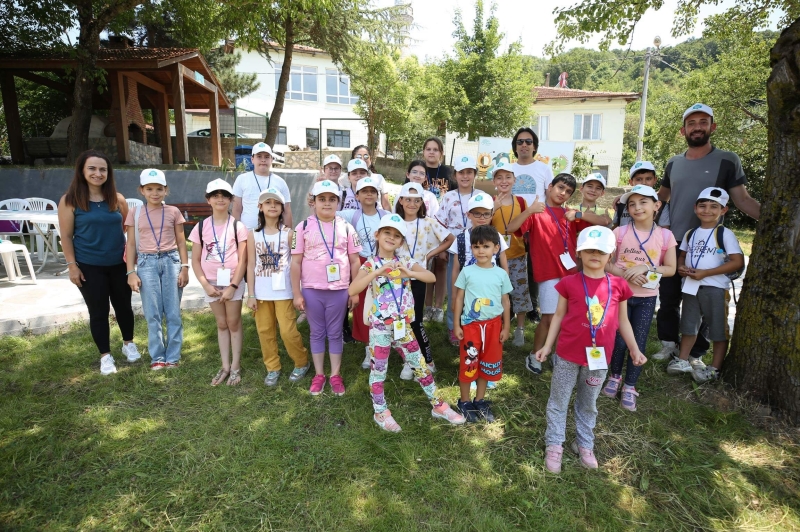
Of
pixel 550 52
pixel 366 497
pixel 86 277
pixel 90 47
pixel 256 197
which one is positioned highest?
pixel 90 47

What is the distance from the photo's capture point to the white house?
26438 millimetres

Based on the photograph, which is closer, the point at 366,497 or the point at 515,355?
the point at 366,497

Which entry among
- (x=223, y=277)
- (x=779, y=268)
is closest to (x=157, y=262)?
(x=223, y=277)

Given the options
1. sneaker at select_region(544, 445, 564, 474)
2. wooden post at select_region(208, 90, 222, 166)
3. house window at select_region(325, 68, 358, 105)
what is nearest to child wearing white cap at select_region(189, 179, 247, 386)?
sneaker at select_region(544, 445, 564, 474)

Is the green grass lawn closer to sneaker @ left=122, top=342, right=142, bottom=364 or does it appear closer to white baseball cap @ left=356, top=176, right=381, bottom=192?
sneaker @ left=122, top=342, right=142, bottom=364

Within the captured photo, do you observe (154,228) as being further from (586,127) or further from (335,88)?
(335,88)

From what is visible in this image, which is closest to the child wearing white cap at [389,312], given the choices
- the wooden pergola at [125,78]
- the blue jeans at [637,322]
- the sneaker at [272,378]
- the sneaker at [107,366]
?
the sneaker at [272,378]

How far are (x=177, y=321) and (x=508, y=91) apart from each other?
18.4 m

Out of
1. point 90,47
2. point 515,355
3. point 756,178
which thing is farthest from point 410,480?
point 756,178

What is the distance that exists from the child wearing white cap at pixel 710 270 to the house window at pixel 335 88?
29471mm

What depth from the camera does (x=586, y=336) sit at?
2.69 metres

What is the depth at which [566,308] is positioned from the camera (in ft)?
9.20

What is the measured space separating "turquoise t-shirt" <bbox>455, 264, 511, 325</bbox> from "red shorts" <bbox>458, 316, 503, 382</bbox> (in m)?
0.06

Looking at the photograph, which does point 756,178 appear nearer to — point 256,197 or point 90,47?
point 256,197
